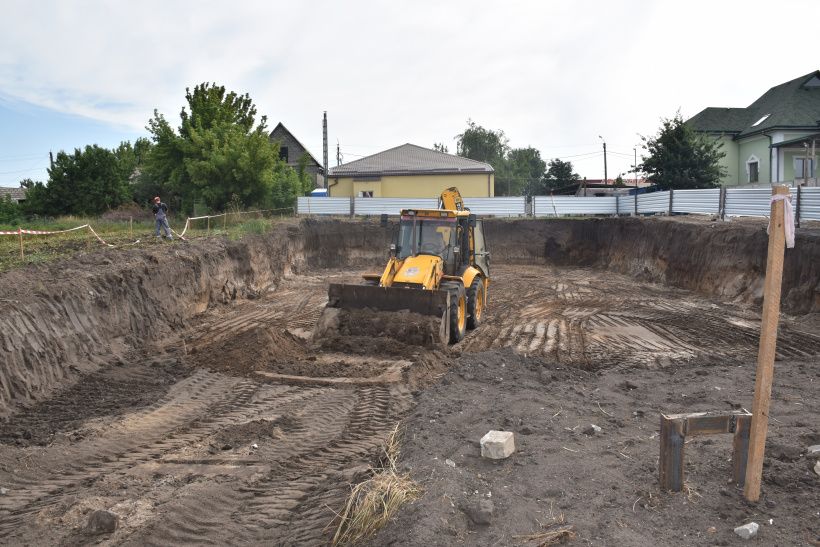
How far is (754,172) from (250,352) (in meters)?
32.7

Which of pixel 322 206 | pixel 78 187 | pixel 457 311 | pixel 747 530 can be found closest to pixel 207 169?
pixel 322 206

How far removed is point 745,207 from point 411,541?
18.6 metres

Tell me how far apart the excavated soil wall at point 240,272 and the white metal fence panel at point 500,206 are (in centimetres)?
150

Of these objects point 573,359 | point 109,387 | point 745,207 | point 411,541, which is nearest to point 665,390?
point 573,359

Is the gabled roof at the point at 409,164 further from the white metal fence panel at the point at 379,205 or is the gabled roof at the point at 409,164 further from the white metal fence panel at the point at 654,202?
the white metal fence panel at the point at 654,202

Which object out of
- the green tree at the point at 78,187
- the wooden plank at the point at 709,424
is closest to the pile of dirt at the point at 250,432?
the wooden plank at the point at 709,424

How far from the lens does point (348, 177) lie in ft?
127

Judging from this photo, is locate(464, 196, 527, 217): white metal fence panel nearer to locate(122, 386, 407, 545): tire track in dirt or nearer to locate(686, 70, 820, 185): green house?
locate(686, 70, 820, 185): green house

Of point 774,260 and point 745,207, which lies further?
point 745,207

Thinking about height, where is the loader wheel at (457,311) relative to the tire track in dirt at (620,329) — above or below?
above

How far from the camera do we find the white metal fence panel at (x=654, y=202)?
25.2m

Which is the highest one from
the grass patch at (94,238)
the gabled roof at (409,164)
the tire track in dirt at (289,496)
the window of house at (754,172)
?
the gabled roof at (409,164)

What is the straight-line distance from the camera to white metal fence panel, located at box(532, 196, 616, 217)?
2964cm

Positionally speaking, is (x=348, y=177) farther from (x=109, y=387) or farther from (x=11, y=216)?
(x=109, y=387)
